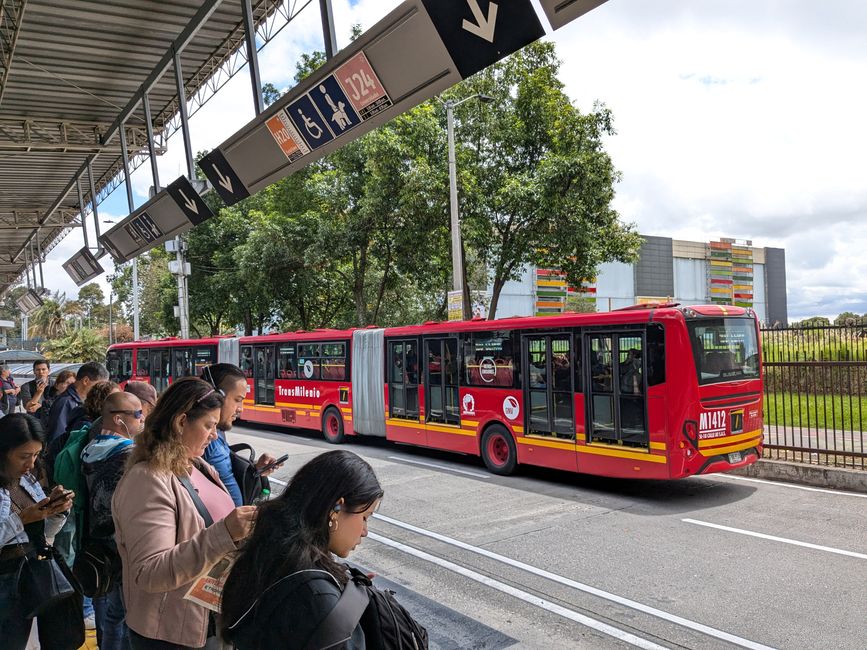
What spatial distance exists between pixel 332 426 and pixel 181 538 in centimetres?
1387

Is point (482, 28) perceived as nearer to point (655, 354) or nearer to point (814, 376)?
point (655, 354)

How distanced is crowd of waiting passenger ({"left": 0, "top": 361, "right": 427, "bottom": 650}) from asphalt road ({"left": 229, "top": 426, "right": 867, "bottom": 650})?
8.72 feet

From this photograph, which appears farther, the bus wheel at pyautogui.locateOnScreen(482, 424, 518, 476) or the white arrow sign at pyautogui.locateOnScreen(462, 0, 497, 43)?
the bus wheel at pyautogui.locateOnScreen(482, 424, 518, 476)

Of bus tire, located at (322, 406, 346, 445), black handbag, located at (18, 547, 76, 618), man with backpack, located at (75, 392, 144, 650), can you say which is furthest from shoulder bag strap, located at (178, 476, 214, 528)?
bus tire, located at (322, 406, 346, 445)

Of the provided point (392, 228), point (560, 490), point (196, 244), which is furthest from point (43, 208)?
point (560, 490)

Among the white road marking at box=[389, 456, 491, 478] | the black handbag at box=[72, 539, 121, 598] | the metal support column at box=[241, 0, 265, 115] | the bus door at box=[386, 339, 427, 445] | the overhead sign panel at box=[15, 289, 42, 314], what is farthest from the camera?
the overhead sign panel at box=[15, 289, 42, 314]

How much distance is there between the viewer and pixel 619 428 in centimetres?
944

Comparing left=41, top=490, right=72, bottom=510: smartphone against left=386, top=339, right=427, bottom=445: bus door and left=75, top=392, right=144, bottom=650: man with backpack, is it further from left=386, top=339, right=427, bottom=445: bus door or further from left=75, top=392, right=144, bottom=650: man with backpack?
left=386, top=339, right=427, bottom=445: bus door

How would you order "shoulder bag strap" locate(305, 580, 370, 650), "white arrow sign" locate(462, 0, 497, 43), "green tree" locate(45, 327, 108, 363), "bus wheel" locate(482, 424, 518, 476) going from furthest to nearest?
1. "green tree" locate(45, 327, 108, 363)
2. "bus wheel" locate(482, 424, 518, 476)
3. "white arrow sign" locate(462, 0, 497, 43)
4. "shoulder bag strap" locate(305, 580, 370, 650)

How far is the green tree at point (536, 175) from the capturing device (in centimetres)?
1850

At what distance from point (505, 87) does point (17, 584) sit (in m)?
18.9

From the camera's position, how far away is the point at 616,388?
9.49m

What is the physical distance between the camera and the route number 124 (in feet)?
16.3

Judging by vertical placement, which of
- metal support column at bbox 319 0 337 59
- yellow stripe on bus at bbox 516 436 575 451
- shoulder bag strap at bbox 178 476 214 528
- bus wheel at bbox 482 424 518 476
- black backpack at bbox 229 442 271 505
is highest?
metal support column at bbox 319 0 337 59
